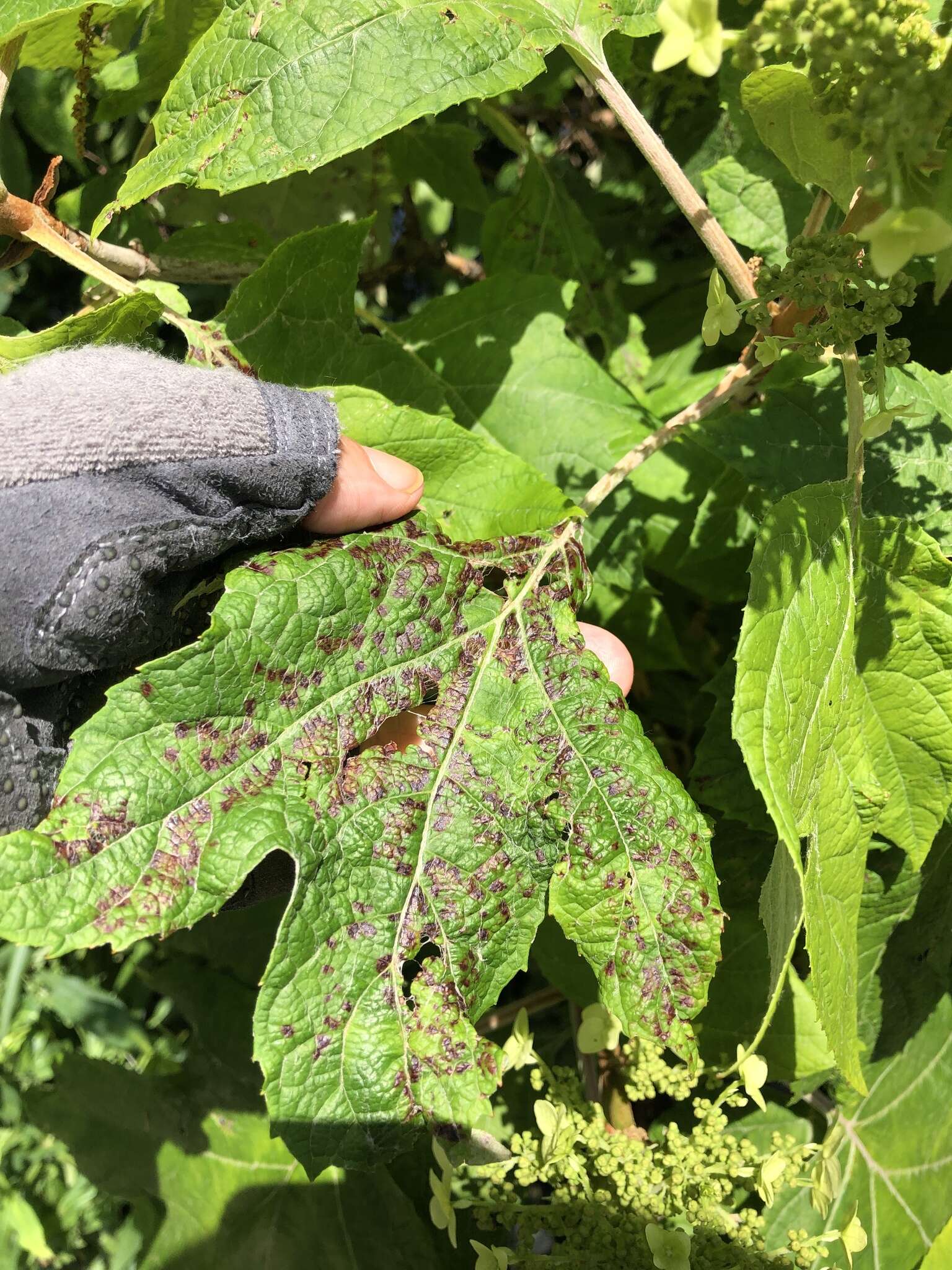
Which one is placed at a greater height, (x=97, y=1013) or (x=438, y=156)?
(x=438, y=156)

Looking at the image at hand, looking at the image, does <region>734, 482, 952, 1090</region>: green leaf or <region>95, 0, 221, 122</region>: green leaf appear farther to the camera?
<region>95, 0, 221, 122</region>: green leaf

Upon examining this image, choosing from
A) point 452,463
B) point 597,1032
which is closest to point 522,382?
point 452,463

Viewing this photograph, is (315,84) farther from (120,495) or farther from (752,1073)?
(752,1073)

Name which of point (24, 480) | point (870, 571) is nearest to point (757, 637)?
point (870, 571)

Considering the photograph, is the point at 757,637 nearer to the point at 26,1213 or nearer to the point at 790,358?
the point at 790,358

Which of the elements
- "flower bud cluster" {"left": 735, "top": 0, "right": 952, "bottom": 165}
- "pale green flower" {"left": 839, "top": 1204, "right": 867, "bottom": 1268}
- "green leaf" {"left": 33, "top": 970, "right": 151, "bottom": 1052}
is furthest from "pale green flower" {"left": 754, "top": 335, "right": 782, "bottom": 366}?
"green leaf" {"left": 33, "top": 970, "right": 151, "bottom": 1052}

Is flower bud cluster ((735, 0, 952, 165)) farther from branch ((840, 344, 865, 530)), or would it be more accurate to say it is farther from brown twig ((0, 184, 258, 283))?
brown twig ((0, 184, 258, 283))

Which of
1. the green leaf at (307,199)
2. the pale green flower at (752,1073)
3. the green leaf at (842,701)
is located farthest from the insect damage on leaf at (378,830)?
the green leaf at (307,199)
